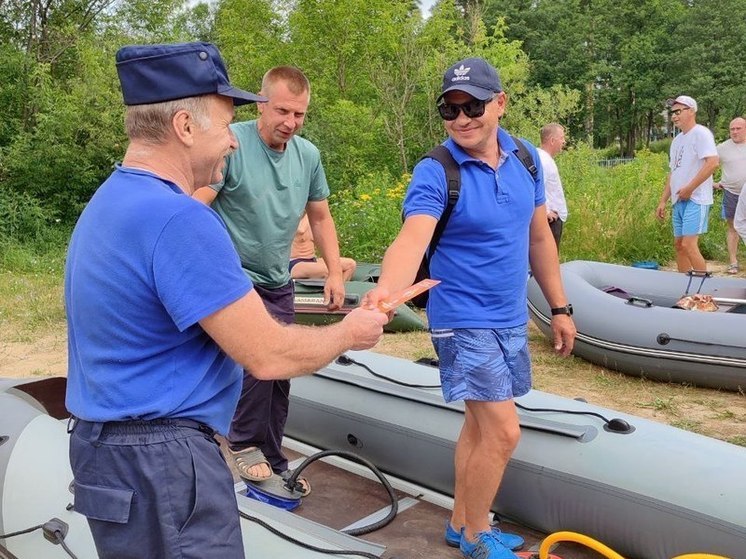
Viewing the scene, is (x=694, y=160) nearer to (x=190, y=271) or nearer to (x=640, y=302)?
(x=640, y=302)

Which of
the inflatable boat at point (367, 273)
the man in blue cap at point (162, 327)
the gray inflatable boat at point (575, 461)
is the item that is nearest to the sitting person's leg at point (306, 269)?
the inflatable boat at point (367, 273)

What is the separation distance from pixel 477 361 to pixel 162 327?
126 cm

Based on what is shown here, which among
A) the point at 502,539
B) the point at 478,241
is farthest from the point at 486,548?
the point at 478,241

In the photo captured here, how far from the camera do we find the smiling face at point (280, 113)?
2957 millimetres

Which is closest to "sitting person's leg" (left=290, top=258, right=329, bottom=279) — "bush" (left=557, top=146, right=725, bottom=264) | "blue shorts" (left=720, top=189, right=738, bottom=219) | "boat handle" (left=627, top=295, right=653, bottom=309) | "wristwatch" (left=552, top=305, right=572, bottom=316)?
"boat handle" (left=627, top=295, right=653, bottom=309)

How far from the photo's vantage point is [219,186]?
2900mm

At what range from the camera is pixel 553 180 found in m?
5.96

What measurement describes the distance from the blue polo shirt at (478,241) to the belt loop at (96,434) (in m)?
1.21

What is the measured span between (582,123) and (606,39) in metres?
4.94

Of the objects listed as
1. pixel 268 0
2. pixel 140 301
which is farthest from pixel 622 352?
pixel 268 0

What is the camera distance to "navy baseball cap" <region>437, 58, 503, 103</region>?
2.41 metres

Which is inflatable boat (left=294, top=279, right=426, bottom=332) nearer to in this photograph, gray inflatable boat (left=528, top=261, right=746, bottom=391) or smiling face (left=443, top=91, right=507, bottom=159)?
gray inflatable boat (left=528, top=261, right=746, bottom=391)

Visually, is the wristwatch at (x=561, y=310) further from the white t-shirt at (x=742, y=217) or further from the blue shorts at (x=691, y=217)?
the blue shorts at (x=691, y=217)

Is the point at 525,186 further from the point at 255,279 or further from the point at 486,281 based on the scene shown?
→ the point at 255,279
